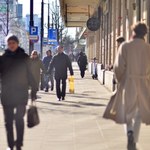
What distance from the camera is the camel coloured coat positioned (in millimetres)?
8648

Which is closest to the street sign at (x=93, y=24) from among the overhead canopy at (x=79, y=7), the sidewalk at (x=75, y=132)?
the overhead canopy at (x=79, y=7)

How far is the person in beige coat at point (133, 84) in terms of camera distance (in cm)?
866

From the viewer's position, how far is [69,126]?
39.8 feet

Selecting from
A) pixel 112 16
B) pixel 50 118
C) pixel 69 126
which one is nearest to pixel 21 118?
pixel 69 126

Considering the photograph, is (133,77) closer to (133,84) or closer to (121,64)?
(133,84)

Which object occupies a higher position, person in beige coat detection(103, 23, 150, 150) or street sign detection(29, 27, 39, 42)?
street sign detection(29, 27, 39, 42)

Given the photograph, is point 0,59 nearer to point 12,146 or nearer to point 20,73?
point 20,73

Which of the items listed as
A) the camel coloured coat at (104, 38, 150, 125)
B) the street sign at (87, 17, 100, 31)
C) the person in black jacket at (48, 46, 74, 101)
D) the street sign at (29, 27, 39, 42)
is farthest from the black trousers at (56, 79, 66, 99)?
the street sign at (87, 17, 100, 31)

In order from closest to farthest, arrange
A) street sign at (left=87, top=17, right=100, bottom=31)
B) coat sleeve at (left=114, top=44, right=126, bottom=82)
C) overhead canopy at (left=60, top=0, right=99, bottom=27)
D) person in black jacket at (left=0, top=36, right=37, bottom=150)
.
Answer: coat sleeve at (left=114, top=44, right=126, bottom=82)
person in black jacket at (left=0, top=36, right=37, bottom=150)
street sign at (left=87, top=17, right=100, bottom=31)
overhead canopy at (left=60, top=0, right=99, bottom=27)

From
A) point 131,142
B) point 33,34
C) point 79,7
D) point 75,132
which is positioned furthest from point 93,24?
point 131,142

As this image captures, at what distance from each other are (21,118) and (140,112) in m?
1.82

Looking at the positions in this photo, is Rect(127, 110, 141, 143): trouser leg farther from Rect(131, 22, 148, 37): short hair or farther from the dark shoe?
Rect(131, 22, 148, 37): short hair

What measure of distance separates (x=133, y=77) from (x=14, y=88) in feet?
5.96

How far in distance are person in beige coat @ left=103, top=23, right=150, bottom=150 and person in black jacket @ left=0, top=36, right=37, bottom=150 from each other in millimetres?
1365
